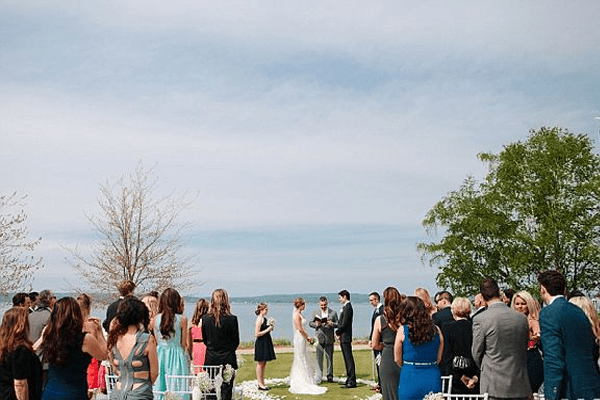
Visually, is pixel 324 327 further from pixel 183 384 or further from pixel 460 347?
pixel 460 347

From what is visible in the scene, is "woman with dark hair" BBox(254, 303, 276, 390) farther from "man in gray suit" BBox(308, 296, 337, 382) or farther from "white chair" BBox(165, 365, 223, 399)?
"white chair" BBox(165, 365, 223, 399)

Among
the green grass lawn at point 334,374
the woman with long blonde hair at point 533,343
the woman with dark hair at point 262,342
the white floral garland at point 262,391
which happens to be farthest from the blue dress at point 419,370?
the woman with dark hair at point 262,342

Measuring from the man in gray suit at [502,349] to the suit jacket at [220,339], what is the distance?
3796mm

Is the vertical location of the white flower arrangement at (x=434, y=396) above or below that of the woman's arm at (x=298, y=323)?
below

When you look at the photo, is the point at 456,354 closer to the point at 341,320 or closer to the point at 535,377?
the point at 535,377

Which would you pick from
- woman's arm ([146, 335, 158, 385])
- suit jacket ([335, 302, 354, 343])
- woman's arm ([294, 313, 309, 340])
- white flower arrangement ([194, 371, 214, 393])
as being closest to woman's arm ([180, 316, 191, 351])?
white flower arrangement ([194, 371, 214, 393])

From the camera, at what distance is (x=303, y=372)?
14.8 metres

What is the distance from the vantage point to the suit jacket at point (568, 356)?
6.38 meters

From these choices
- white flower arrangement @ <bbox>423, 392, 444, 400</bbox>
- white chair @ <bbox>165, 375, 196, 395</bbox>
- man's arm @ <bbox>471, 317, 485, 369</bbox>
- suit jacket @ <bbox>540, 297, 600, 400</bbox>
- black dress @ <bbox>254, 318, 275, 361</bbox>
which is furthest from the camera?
black dress @ <bbox>254, 318, 275, 361</bbox>

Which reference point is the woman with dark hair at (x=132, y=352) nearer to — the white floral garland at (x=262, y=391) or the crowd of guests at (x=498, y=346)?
the crowd of guests at (x=498, y=346)

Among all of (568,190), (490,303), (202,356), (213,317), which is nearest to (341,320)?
(202,356)

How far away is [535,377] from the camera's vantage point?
8.11 meters

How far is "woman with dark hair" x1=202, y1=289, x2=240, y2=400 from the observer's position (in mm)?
9766

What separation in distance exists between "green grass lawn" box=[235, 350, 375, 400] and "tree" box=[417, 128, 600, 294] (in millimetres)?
18307
